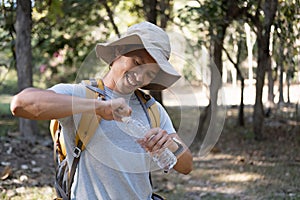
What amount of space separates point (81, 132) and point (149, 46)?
329 mm

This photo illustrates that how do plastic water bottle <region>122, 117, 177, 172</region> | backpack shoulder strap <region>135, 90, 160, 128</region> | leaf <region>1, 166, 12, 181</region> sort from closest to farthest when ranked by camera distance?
plastic water bottle <region>122, 117, 177, 172</region> → backpack shoulder strap <region>135, 90, 160, 128</region> → leaf <region>1, 166, 12, 181</region>

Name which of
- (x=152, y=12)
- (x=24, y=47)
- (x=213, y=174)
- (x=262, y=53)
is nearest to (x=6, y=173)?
(x=24, y=47)

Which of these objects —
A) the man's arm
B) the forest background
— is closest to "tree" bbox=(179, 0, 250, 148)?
the forest background

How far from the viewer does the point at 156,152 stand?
161cm

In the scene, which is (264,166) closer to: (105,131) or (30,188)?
(30,188)

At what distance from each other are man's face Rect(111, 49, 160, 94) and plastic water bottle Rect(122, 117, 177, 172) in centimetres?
11

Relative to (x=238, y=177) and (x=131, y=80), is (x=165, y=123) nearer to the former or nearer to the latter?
(x=131, y=80)

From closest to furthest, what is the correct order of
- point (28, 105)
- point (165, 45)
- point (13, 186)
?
point (28, 105) < point (165, 45) < point (13, 186)

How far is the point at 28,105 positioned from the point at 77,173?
33 cm

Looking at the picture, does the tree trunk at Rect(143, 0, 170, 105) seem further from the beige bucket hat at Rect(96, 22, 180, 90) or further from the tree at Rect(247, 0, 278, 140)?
A: the beige bucket hat at Rect(96, 22, 180, 90)

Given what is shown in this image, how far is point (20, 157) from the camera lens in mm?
5660

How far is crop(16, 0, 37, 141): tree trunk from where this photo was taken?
Answer: 6.14 meters

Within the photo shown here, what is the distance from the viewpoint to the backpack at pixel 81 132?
1.66 meters

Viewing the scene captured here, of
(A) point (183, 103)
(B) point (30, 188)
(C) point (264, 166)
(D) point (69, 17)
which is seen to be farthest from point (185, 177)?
(D) point (69, 17)
